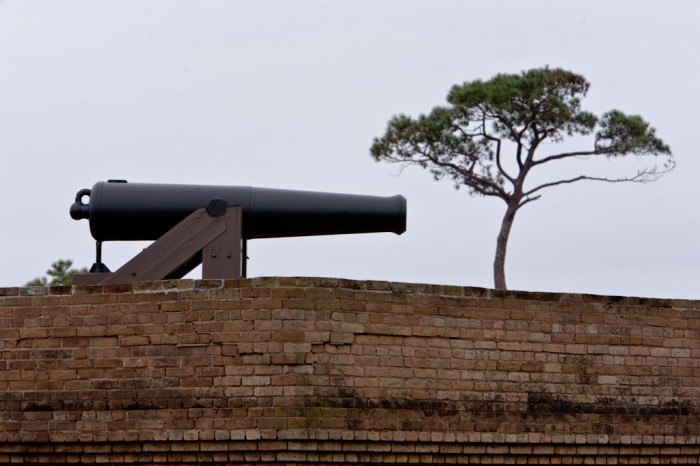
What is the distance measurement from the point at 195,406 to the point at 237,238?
54.9 inches

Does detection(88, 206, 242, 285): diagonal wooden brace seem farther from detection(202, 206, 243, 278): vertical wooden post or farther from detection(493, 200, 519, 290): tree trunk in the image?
detection(493, 200, 519, 290): tree trunk

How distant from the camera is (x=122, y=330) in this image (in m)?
9.22

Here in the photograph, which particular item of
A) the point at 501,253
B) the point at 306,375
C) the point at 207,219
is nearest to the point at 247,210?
the point at 207,219

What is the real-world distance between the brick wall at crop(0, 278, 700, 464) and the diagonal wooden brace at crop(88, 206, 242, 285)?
0.62 m

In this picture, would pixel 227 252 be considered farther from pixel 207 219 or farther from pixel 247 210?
pixel 247 210

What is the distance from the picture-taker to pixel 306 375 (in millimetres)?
8914

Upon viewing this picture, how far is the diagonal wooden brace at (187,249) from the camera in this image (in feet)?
32.4

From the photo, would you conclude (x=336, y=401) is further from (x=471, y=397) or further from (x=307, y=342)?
(x=471, y=397)

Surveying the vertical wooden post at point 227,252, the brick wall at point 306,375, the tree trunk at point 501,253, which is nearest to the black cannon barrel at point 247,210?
A: the vertical wooden post at point 227,252

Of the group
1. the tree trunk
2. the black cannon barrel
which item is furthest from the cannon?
the tree trunk

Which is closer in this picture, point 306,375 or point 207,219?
point 306,375

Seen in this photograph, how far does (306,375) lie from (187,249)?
1.53m

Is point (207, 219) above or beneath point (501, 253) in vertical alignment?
beneath

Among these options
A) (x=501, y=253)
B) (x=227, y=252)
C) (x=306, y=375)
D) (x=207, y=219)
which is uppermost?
(x=501, y=253)
